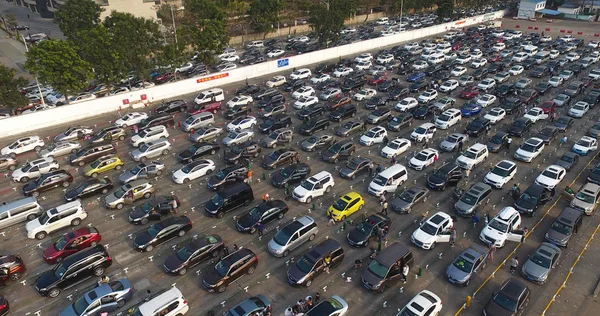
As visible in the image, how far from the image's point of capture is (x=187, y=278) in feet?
82.9

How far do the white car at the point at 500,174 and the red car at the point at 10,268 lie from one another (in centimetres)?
3515

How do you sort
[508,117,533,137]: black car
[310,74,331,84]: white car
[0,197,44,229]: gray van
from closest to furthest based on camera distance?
[0,197,44,229]: gray van < [508,117,533,137]: black car < [310,74,331,84]: white car

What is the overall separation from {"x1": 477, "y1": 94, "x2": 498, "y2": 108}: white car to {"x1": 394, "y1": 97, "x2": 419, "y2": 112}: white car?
7905 mm

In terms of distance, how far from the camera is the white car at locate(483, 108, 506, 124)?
46094mm

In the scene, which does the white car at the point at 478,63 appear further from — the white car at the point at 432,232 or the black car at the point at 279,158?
the white car at the point at 432,232

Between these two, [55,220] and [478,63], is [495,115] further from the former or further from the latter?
[55,220]

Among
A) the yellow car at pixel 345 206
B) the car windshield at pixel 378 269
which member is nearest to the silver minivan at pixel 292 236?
the yellow car at pixel 345 206

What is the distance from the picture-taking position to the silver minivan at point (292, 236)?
26.6m

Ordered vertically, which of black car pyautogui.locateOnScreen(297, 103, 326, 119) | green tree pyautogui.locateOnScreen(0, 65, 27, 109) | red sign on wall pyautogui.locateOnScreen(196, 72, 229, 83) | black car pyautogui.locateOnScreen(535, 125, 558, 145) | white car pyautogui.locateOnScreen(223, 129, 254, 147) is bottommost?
black car pyautogui.locateOnScreen(535, 125, 558, 145)

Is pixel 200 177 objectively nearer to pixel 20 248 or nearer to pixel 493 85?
pixel 20 248

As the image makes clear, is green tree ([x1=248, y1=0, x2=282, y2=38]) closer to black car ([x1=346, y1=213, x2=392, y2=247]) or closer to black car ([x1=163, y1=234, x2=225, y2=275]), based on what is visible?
black car ([x1=346, y1=213, x2=392, y2=247])

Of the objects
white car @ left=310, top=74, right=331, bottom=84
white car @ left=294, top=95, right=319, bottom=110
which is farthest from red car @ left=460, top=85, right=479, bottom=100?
white car @ left=294, top=95, right=319, bottom=110

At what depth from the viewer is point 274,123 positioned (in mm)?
44531

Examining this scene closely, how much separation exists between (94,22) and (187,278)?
197 feet
